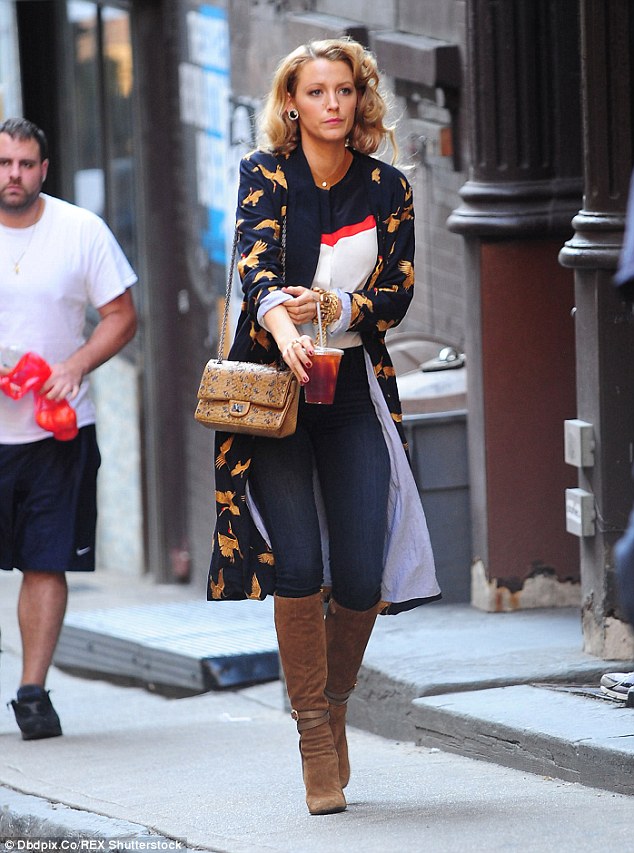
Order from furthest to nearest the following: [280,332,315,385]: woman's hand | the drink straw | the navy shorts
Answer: the navy shorts
the drink straw
[280,332,315,385]: woman's hand

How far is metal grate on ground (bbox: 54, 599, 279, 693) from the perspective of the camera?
6.60 meters

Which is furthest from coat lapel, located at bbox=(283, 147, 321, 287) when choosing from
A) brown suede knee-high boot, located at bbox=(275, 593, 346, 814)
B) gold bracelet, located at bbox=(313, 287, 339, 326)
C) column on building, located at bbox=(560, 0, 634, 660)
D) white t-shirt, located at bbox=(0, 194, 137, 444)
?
white t-shirt, located at bbox=(0, 194, 137, 444)

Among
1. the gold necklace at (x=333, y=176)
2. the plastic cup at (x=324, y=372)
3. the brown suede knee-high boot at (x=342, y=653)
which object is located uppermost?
the gold necklace at (x=333, y=176)

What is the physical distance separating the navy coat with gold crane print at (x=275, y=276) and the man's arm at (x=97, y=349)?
127 centimetres

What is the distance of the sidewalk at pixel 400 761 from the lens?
4031 mm

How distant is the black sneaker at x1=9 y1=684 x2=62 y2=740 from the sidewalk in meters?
0.06

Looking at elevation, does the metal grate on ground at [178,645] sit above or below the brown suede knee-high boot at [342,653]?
below

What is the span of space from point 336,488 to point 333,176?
0.76 meters

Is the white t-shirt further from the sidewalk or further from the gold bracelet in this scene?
the gold bracelet

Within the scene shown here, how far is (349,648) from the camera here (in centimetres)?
423

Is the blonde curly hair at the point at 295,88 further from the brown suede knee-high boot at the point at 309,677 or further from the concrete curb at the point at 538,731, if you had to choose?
the concrete curb at the point at 538,731

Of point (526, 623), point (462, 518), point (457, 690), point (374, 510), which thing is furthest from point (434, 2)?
point (374, 510)

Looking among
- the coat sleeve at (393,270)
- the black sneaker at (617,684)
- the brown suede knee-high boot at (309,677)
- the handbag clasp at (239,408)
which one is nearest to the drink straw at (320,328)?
the coat sleeve at (393,270)

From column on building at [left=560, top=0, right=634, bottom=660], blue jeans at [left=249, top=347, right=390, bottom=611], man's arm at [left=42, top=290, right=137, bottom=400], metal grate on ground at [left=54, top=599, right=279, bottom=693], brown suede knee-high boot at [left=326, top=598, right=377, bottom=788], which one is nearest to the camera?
blue jeans at [left=249, top=347, right=390, bottom=611]
